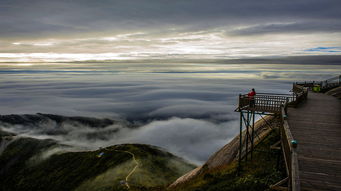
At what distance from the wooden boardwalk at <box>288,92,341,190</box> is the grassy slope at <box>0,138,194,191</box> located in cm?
5567

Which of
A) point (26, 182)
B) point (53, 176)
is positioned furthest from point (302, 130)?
point (26, 182)

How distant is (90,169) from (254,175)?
346ft

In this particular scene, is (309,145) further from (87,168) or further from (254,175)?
(87,168)

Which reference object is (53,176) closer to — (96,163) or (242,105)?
(96,163)

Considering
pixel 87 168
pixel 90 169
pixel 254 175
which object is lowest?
pixel 87 168

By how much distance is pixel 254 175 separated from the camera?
2112 centimetres

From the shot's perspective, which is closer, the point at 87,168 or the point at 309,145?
the point at 309,145

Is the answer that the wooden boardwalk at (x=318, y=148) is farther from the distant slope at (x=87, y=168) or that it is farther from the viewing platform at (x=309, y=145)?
the distant slope at (x=87, y=168)

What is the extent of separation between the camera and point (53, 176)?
394ft

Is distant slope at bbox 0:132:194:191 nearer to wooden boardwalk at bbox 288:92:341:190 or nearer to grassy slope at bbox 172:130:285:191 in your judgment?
grassy slope at bbox 172:130:285:191

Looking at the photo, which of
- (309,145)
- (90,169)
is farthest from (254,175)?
(90,169)

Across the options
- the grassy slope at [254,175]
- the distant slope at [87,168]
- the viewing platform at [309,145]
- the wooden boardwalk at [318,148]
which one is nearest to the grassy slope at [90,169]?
the distant slope at [87,168]

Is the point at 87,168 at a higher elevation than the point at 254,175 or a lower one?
lower

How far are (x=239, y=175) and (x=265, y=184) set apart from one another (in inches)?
226
